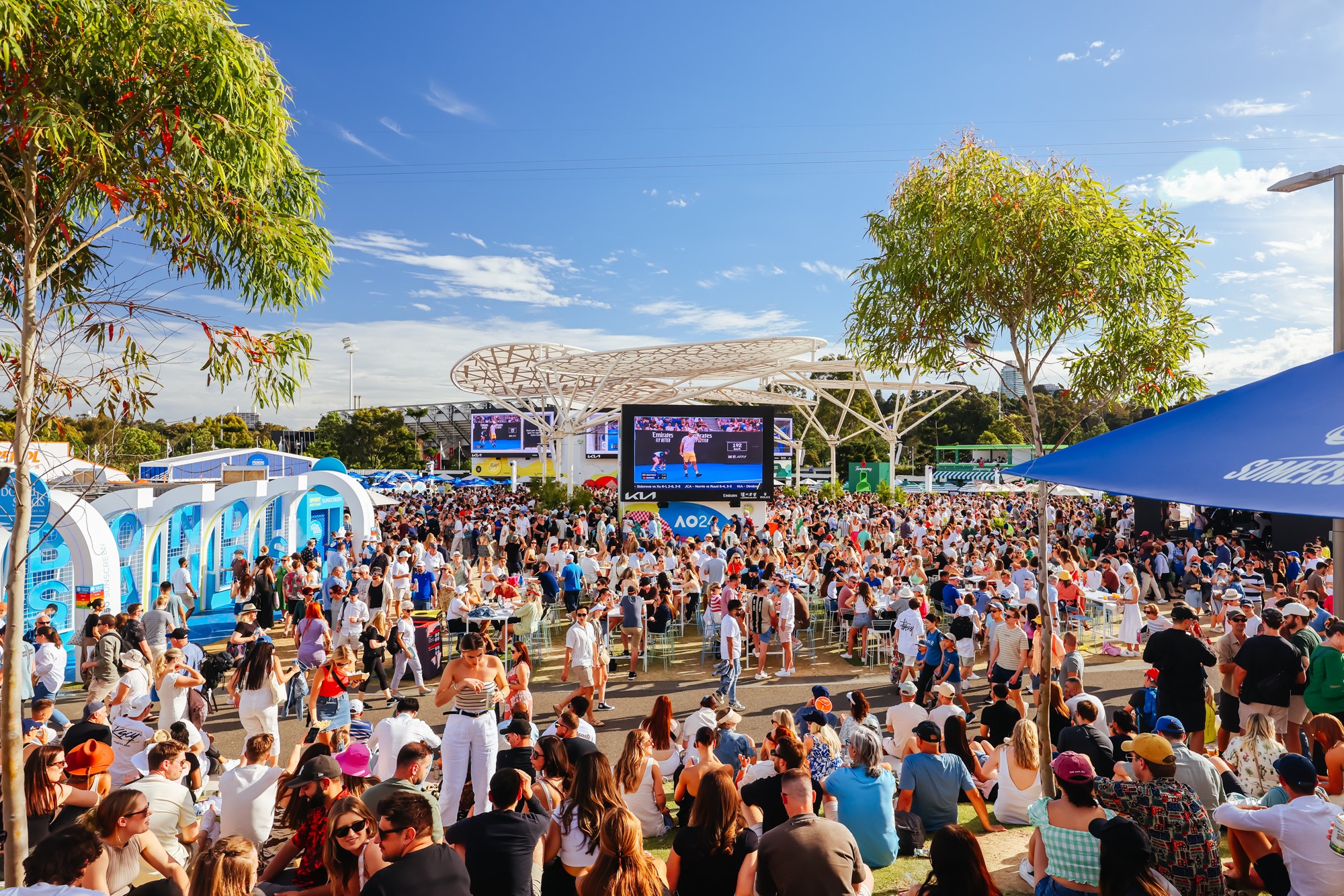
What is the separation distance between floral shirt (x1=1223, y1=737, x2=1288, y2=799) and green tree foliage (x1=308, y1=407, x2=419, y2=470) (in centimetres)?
7372

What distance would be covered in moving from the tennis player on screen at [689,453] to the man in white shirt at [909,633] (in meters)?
13.3

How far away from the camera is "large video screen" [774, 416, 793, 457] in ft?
194

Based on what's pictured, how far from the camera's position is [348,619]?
11078 mm

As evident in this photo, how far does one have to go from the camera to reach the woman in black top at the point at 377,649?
1020 centimetres

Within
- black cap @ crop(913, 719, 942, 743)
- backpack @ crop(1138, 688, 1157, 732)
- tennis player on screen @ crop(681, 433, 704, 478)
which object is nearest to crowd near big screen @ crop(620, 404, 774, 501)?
tennis player on screen @ crop(681, 433, 704, 478)

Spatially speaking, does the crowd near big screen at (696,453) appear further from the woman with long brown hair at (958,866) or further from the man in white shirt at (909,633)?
the woman with long brown hair at (958,866)

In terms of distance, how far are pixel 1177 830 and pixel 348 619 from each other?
10282 mm

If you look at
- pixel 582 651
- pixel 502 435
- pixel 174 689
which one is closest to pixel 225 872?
pixel 174 689

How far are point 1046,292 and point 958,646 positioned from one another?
189 inches

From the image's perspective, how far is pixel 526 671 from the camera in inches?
311

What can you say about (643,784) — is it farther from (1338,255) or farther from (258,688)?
(1338,255)

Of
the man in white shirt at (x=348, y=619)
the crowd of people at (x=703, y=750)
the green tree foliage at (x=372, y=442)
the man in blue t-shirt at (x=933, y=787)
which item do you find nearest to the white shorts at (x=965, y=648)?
the crowd of people at (x=703, y=750)

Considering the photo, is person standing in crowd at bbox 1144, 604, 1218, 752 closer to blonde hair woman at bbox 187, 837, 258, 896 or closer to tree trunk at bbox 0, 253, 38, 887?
blonde hair woman at bbox 187, 837, 258, 896

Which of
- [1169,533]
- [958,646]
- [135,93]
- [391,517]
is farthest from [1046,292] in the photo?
[391,517]
